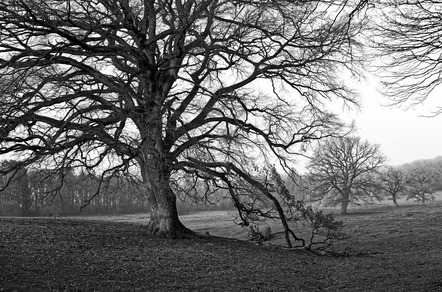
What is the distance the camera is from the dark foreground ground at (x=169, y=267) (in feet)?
27.3

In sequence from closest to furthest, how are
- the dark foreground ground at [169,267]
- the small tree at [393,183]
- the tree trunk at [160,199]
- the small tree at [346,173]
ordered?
the dark foreground ground at [169,267] → the tree trunk at [160,199] → the small tree at [346,173] → the small tree at [393,183]

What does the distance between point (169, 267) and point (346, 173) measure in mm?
38874

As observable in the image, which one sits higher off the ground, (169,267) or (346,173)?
(346,173)

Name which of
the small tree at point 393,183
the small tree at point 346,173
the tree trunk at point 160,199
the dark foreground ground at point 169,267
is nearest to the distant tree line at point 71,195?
the tree trunk at point 160,199

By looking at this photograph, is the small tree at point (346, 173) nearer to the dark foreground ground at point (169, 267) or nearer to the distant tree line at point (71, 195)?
the distant tree line at point (71, 195)

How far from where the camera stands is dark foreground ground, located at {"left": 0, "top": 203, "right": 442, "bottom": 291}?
8336 millimetres

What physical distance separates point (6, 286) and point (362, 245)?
2162cm

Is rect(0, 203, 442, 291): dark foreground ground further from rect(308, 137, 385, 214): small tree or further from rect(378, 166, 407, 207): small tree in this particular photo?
rect(378, 166, 407, 207): small tree

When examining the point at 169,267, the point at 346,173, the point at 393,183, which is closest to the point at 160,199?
the point at 169,267

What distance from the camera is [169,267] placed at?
33.8 feet

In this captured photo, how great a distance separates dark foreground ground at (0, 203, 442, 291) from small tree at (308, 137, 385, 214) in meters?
31.0

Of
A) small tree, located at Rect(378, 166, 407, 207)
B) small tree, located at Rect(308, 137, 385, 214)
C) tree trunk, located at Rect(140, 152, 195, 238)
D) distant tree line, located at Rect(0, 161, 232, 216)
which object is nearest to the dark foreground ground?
tree trunk, located at Rect(140, 152, 195, 238)

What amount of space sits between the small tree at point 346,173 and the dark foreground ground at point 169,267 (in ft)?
102

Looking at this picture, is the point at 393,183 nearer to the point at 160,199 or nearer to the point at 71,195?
the point at 71,195
